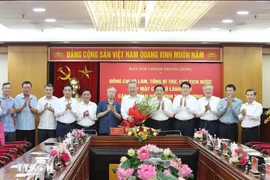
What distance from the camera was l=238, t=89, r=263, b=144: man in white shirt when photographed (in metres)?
7.72

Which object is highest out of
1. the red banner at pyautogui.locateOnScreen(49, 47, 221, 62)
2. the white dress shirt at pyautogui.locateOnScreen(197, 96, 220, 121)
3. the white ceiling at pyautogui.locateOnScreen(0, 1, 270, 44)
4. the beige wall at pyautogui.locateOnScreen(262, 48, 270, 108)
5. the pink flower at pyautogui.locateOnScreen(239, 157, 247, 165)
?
the white ceiling at pyautogui.locateOnScreen(0, 1, 270, 44)

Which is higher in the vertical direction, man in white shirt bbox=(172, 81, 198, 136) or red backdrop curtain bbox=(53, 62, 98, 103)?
red backdrop curtain bbox=(53, 62, 98, 103)

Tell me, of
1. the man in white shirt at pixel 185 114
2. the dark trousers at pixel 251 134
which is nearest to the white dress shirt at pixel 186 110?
the man in white shirt at pixel 185 114

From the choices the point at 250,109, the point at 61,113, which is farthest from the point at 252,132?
the point at 61,113

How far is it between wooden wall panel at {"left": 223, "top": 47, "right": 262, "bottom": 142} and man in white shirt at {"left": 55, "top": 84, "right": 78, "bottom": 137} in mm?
3586

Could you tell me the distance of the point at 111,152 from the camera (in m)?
4.59

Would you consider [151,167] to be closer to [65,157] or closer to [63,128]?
[65,157]

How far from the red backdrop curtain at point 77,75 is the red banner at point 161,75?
0.18 m

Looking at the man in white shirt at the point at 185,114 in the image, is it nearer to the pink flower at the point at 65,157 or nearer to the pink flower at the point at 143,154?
the pink flower at the point at 65,157

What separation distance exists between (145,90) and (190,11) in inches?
196

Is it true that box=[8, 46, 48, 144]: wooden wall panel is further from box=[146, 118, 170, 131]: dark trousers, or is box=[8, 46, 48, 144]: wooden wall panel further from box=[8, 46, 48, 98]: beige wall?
box=[146, 118, 170, 131]: dark trousers

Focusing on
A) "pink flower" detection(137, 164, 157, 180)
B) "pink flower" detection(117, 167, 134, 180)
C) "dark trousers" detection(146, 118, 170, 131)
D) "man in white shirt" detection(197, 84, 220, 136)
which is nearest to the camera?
"pink flower" detection(137, 164, 157, 180)

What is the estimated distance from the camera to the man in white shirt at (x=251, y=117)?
7723 millimetres

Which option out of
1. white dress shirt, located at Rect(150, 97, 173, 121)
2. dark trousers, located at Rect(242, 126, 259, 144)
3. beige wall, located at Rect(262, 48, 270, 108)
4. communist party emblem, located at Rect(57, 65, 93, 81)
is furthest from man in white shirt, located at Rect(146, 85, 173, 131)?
beige wall, located at Rect(262, 48, 270, 108)
